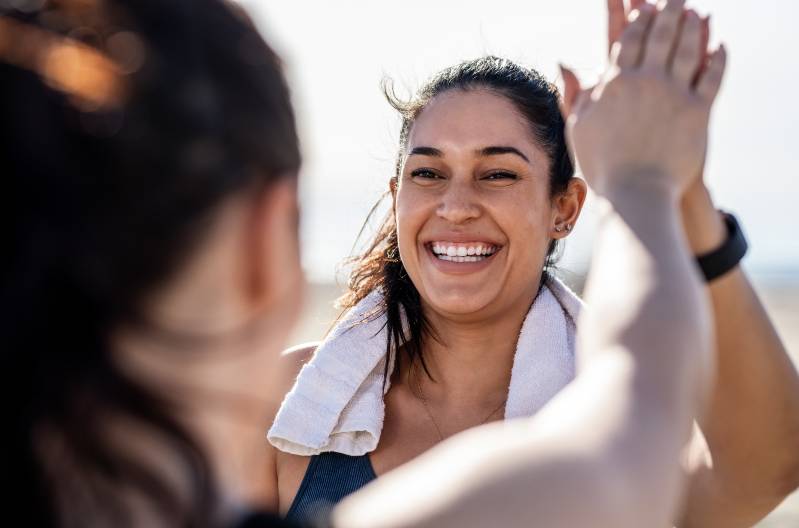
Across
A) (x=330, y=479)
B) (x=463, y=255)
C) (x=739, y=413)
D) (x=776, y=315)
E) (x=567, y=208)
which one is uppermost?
(x=567, y=208)

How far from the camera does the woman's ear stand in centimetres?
364

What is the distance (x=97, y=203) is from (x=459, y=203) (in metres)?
2.61

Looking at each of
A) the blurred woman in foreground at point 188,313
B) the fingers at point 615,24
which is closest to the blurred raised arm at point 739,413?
the fingers at point 615,24

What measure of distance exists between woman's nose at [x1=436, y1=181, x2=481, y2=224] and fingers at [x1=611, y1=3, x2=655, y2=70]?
2.11 meters

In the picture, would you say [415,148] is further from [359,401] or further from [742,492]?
[742,492]

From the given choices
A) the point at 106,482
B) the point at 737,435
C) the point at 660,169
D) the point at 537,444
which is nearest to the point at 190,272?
the point at 106,482

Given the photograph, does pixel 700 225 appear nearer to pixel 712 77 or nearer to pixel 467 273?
pixel 712 77

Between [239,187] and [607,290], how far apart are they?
406 millimetres

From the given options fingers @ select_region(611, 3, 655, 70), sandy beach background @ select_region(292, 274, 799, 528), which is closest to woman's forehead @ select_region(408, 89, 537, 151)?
sandy beach background @ select_region(292, 274, 799, 528)

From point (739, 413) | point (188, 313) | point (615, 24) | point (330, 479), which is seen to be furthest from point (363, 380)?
point (188, 313)

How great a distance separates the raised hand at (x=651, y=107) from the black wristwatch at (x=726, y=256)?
51cm

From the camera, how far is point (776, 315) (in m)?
21.5

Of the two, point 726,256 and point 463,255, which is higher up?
point 726,256

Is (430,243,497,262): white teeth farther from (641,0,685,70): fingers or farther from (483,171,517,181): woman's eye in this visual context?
(641,0,685,70): fingers
